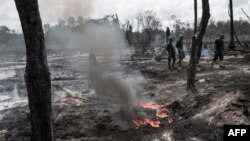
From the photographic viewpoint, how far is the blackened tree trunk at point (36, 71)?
19.7 ft

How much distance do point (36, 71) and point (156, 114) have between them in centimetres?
522

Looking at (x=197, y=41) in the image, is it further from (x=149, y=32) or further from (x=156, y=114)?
(x=149, y=32)

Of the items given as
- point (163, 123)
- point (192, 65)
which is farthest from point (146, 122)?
point (192, 65)

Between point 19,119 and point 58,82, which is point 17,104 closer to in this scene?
point 19,119

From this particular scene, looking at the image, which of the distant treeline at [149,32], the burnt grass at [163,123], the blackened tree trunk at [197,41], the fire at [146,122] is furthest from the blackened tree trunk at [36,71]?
the distant treeline at [149,32]

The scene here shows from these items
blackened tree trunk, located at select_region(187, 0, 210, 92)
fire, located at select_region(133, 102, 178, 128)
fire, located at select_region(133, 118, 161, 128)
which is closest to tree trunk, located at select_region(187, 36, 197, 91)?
blackened tree trunk, located at select_region(187, 0, 210, 92)

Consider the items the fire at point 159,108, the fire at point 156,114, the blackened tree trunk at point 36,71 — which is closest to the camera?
the blackened tree trunk at point 36,71

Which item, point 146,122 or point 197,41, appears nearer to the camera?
point 146,122

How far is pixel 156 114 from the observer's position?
10547 mm

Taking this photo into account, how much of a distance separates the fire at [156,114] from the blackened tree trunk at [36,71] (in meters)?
3.65

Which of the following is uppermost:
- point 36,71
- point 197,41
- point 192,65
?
point 197,41

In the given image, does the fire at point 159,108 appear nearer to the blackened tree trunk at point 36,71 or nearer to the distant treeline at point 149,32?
the blackened tree trunk at point 36,71

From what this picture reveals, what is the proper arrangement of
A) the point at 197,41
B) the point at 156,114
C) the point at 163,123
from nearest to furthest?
the point at 163,123, the point at 156,114, the point at 197,41

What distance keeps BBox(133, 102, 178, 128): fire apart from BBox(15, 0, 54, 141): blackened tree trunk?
3648mm
